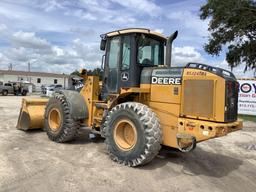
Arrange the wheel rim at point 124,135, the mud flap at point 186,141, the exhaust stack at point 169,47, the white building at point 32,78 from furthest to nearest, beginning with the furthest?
1. the white building at point 32,78
2. the exhaust stack at point 169,47
3. the wheel rim at point 124,135
4. the mud flap at point 186,141

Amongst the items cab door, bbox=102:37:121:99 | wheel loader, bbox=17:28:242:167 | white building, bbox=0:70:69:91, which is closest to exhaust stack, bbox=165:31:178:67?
wheel loader, bbox=17:28:242:167

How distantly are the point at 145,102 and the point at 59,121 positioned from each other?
279 cm

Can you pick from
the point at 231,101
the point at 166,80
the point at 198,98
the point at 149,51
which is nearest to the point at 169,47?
→ the point at 149,51

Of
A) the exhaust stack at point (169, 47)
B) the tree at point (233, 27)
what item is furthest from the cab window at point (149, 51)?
the tree at point (233, 27)

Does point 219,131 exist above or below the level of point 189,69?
below

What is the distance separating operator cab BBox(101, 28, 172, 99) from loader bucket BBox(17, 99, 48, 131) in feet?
9.64

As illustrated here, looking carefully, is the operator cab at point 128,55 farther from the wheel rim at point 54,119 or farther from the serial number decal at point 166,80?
the wheel rim at point 54,119

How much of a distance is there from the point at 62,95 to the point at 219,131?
14.9ft

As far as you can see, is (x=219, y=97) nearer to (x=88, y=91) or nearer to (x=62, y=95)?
(x=88, y=91)

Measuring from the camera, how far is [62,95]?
9273 millimetres

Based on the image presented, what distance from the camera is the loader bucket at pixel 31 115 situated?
1069 centimetres

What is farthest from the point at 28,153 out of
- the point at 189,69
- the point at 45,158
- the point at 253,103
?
the point at 253,103

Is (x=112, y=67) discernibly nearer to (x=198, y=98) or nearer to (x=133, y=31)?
(x=133, y=31)

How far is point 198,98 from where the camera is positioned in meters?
6.75
